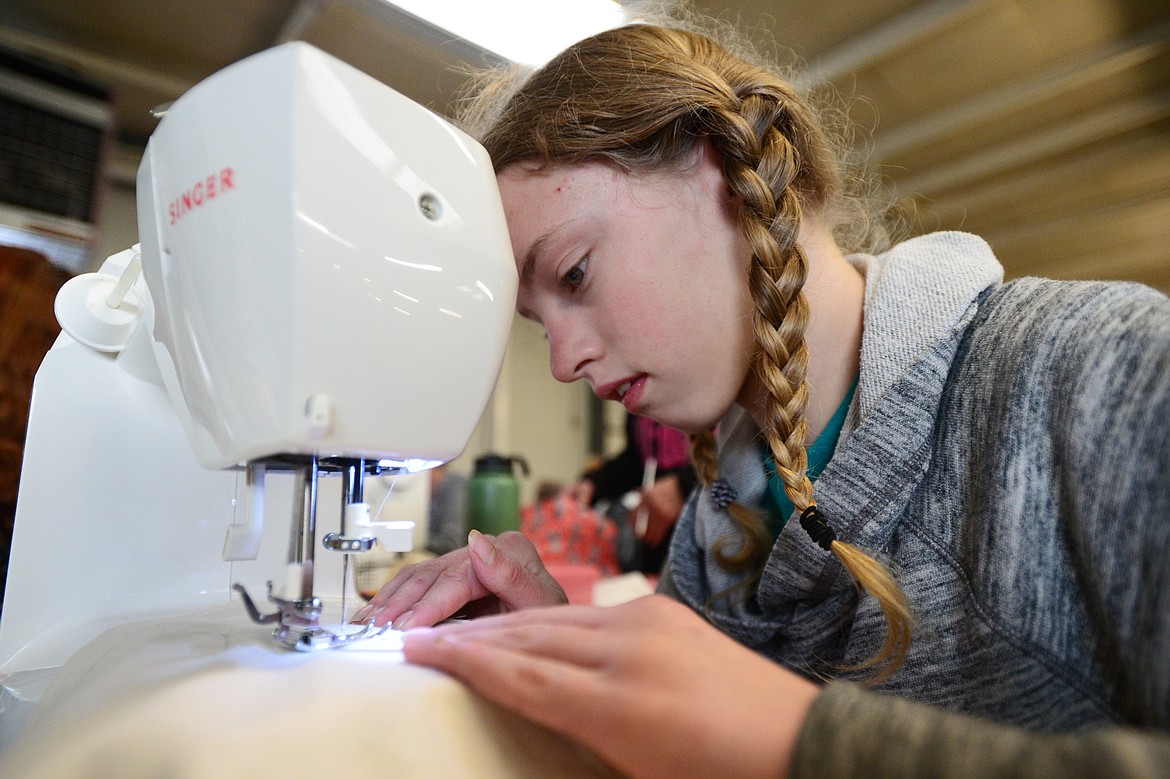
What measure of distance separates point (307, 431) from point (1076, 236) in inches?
201

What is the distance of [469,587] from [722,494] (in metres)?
0.40

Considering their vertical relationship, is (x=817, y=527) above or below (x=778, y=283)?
below

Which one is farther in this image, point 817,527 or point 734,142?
point 734,142

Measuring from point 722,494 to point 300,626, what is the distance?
62cm

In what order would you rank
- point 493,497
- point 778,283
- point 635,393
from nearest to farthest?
point 778,283 < point 635,393 < point 493,497

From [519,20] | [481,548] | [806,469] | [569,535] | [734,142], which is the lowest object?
[569,535]

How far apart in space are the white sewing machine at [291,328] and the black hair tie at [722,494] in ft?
1.76

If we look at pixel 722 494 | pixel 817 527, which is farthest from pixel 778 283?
pixel 722 494

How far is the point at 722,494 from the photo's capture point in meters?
1.01

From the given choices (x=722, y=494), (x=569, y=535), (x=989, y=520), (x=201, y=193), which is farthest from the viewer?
(x=569, y=535)

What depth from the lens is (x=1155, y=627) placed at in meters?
0.40

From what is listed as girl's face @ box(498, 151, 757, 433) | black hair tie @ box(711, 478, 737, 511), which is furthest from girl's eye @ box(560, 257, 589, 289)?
black hair tie @ box(711, 478, 737, 511)

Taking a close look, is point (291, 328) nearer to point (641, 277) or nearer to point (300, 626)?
point (300, 626)

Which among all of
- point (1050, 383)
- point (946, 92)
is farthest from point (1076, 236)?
point (1050, 383)
